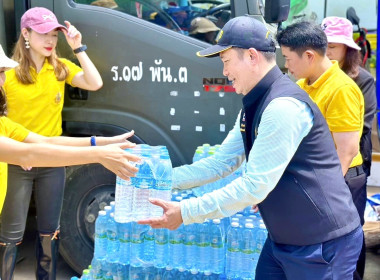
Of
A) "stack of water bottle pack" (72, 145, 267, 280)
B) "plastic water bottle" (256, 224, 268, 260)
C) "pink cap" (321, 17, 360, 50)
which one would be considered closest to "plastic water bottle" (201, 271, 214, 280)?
"stack of water bottle pack" (72, 145, 267, 280)

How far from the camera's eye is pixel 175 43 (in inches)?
176

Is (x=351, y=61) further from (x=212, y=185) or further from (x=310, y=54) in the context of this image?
(x=212, y=185)

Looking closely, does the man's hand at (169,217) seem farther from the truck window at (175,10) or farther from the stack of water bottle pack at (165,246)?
the truck window at (175,10)

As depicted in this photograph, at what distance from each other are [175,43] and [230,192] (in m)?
2.13

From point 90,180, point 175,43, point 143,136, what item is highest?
point 175,43

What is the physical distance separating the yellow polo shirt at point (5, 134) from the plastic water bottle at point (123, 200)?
0.58 meters

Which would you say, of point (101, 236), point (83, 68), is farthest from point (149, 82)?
point (101, 236)

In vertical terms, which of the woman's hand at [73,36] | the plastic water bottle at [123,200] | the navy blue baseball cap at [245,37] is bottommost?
the plastic water bottle at [123,200]

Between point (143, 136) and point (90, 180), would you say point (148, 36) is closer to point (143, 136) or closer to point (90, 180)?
point (143, 136)

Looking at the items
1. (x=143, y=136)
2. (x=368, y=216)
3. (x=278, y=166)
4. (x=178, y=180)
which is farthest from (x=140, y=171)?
(x=368, y=216)

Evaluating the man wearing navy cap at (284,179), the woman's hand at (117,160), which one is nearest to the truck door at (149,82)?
the woman's hand at (117,160)

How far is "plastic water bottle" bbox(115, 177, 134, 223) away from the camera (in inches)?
131

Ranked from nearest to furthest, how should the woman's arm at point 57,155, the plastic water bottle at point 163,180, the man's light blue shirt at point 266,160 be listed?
the man's light blue shirt at point 266,160
the woman's arm at point 57,155
the plastic water bottle at point 163,180

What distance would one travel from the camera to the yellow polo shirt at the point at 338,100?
3.48 m
